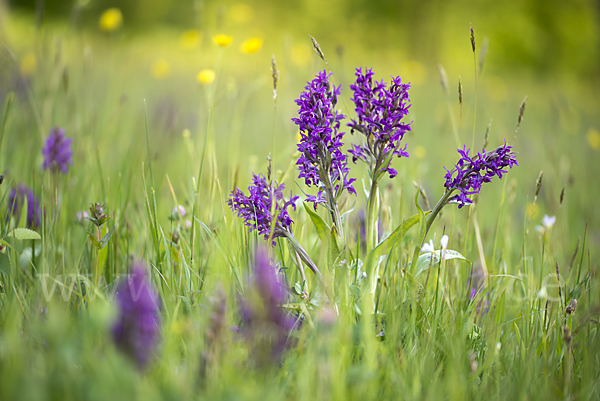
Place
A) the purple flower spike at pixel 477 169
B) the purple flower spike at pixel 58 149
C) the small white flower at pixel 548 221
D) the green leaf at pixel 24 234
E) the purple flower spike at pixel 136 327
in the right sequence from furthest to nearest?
the purple flower spike at pixel 58 149, the small white flower at pixel 548 221, the green leaf at pixel 24 234, the purple flower spike at pixel 477 169, the purple flower spike at pixel 136 327

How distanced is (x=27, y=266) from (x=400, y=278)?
1.12m

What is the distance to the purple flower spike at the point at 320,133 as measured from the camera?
3.14ft

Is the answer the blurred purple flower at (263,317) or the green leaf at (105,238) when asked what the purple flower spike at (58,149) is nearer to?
the green leaf at (105,238)

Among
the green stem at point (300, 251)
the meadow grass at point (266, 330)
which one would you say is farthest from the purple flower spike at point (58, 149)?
the green stem at point (300, 251)

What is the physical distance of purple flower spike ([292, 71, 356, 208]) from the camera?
3.14ft

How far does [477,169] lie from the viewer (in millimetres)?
965

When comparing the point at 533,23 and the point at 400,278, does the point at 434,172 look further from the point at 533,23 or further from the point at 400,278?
the point at 533,23

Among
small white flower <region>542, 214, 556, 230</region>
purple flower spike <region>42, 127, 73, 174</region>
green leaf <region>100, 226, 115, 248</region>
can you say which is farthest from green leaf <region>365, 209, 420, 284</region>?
purple flower spike <region>42, 127, 73, 174</region>

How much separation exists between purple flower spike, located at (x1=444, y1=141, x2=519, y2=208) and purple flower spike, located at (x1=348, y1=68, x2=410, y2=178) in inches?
5.7

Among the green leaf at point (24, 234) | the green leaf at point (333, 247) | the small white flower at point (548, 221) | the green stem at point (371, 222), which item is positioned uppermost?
the small white flower at point (548, 221)

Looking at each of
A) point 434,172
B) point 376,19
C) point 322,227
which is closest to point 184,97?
point 434,172

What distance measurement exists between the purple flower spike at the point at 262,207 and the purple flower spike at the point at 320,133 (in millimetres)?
82

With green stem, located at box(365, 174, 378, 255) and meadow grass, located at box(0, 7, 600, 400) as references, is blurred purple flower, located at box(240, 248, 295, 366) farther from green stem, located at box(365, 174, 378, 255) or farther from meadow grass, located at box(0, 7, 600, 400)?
green stem, located at box(365, 174, 378, 255)

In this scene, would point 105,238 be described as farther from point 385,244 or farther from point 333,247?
point 385,244
